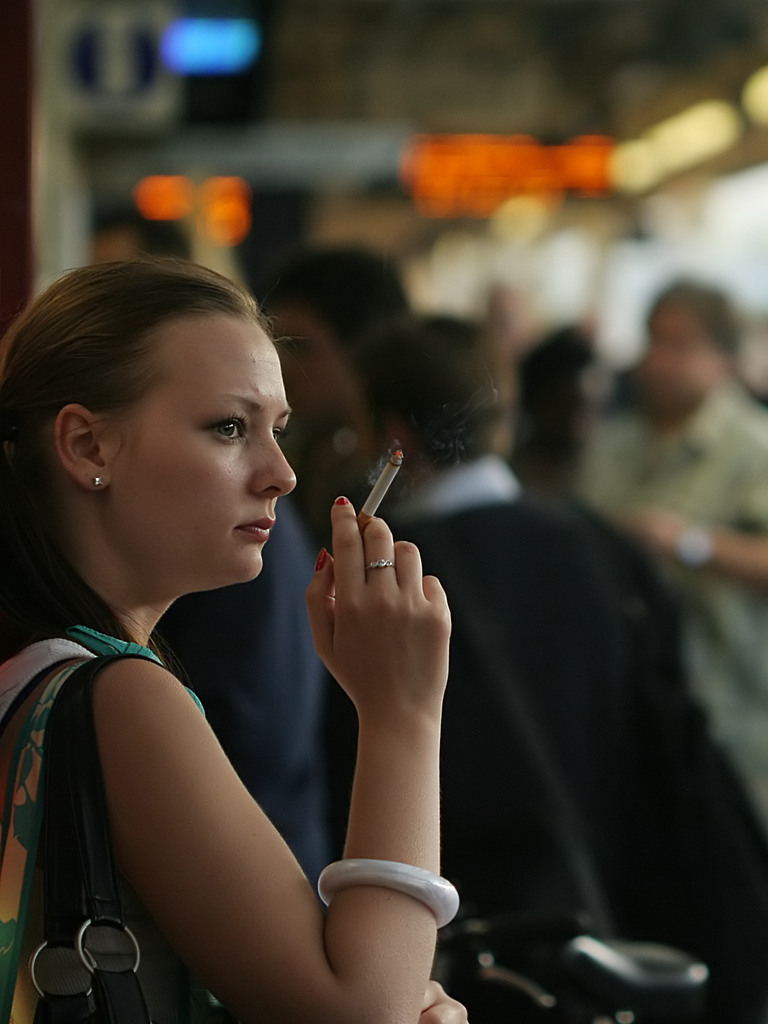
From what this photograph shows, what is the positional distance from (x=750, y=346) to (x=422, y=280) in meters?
4.22

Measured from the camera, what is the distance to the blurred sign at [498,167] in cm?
873

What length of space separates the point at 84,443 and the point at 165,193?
772cm

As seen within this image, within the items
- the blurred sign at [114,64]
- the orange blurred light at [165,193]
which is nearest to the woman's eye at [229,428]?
the blurred sign at [114,64]

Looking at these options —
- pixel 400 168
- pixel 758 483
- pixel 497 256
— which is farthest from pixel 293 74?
pixel 758 483

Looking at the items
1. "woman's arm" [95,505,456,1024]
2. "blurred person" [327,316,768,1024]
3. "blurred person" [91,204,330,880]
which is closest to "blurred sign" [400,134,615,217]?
"blurred person" [327,316,768,1024]

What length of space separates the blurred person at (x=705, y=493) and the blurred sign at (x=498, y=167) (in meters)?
4.75

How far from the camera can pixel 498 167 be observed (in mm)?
8898

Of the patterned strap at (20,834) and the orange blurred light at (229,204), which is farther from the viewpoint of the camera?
the orange blurred light at (229,204)

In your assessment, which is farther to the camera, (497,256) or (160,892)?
(497,256)

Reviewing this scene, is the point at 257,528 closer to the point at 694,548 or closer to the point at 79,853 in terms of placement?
the point at 79,853

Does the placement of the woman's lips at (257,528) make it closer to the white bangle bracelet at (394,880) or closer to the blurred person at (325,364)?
the blurred person at (325,364)

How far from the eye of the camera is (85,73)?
18.5ft

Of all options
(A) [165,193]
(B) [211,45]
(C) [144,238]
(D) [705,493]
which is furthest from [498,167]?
(C) [144,238]

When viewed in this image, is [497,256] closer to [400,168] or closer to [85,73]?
[400,168]
